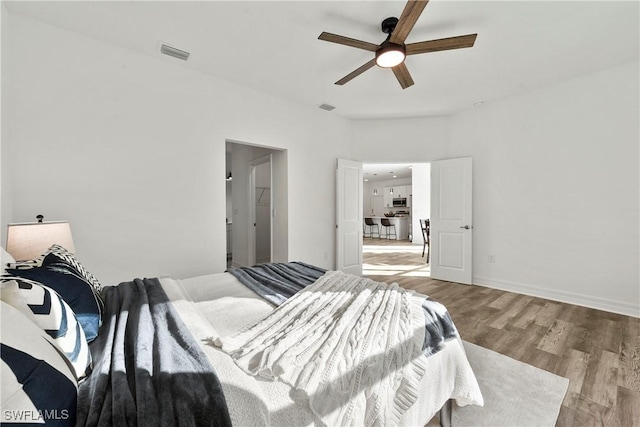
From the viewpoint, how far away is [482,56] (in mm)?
2986

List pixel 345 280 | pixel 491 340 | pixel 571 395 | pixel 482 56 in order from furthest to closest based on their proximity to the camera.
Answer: pixel 482 56 < pixel 491 340 < pixel 345 280 < pixel 571 395

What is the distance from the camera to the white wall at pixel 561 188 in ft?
10.5

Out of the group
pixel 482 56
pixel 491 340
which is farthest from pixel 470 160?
pixel 491 340

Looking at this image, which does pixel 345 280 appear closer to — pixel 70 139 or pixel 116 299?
pixel 116 299

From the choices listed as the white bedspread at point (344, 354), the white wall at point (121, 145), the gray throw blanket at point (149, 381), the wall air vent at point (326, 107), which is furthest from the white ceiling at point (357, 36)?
the gray throw blanket at point (149, 381)

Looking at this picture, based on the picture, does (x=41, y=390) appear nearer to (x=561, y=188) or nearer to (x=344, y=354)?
(x=344, y=354)

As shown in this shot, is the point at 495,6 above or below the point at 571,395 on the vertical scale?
above

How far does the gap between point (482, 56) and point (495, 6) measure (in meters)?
0.80

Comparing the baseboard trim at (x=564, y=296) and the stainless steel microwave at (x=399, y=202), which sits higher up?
the stainless steel microwave at (x=399, y=202)

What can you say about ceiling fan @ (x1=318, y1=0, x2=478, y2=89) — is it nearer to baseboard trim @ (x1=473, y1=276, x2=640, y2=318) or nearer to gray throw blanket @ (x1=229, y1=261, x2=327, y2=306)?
gray throw blanket @ (x1=229, y1=261, x2=327, y2=306)

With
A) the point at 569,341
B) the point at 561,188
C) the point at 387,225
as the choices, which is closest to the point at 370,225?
the point at 387,225

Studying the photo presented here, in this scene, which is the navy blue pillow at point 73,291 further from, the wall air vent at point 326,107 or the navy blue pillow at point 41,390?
the wall air vent at point 326,107

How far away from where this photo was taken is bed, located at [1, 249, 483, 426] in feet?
2.54

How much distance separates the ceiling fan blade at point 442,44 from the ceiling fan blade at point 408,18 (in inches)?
6.0
